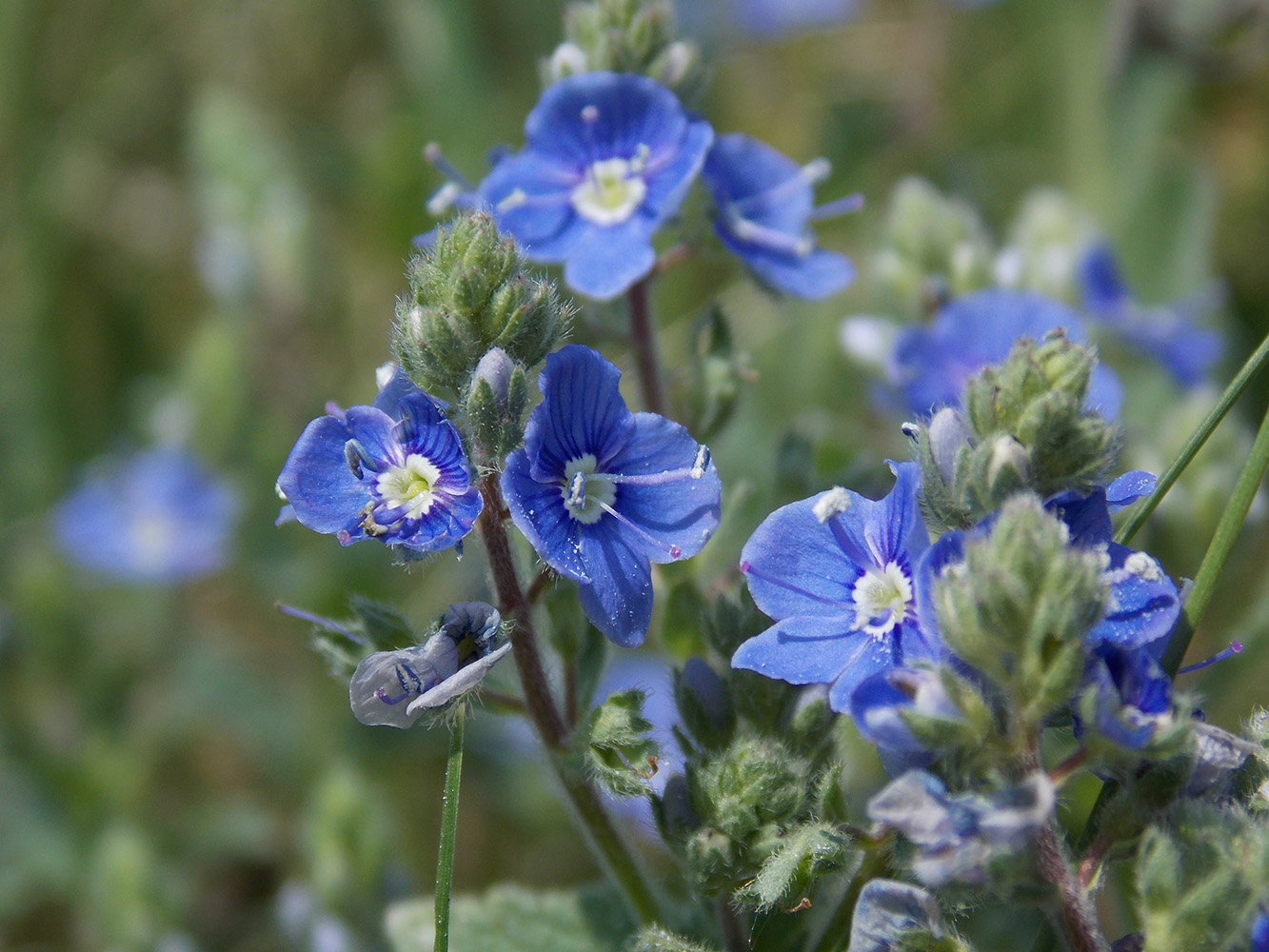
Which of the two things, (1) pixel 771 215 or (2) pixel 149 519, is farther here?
(2) pixel 149 519

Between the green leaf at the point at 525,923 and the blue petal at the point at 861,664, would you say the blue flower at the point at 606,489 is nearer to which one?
the blue petal at the point at 861,664

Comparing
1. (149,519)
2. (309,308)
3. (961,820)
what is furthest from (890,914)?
(149,519)

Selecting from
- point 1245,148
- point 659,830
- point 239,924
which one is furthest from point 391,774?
point 1245,148

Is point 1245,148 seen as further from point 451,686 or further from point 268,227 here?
point 451,686

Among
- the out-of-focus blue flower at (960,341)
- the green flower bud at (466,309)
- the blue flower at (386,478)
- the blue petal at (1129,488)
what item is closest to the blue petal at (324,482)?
the blue flower at (386,478)

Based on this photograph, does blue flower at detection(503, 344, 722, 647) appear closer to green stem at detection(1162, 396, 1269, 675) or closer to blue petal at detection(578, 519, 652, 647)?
blue petal at detection(578, 519, 652, 647)

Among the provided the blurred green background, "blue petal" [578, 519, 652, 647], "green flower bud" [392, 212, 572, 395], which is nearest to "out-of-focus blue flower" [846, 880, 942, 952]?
"blue petal" [578, 519, 652, 647]

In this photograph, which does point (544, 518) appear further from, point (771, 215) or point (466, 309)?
point (771, 215)
